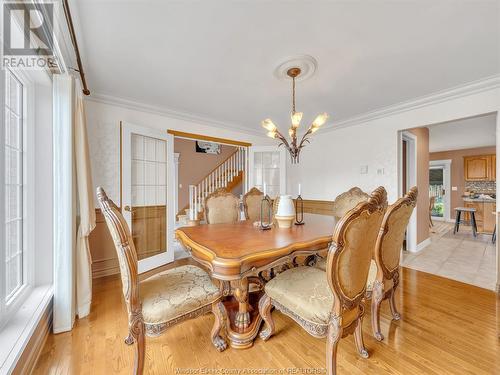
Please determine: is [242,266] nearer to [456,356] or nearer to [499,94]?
[456,356]

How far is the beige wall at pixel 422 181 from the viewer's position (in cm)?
385

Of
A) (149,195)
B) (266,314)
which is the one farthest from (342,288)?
(149,195)

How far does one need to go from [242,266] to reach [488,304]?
8.72 feet

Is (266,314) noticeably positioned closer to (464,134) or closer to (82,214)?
(82,214)

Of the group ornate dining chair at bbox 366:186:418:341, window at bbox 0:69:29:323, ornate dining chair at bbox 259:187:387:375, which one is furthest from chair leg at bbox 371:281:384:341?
window at bbox 0:69:29:323

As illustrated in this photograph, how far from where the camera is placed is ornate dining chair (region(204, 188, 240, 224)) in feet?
8.69

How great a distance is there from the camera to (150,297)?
51.4 inches

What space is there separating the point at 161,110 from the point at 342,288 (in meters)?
3.28

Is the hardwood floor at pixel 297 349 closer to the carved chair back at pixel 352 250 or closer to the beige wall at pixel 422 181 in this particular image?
the carved chair back at pixel 352 250

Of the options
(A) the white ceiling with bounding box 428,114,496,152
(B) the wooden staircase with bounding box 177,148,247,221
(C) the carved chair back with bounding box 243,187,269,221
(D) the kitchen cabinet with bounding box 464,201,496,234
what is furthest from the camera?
(B) the wooden staircase with bounding box 177,148,247,221

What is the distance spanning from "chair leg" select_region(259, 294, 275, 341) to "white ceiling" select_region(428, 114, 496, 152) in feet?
12.5

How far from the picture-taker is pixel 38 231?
1.75 meters

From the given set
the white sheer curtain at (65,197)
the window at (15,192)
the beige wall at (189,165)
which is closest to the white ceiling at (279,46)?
the white sheer curtain at (65,197)

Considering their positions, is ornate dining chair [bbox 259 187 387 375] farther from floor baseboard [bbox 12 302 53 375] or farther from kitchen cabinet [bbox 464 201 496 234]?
kitchen cabinet [bbox 464 201 496 234]
